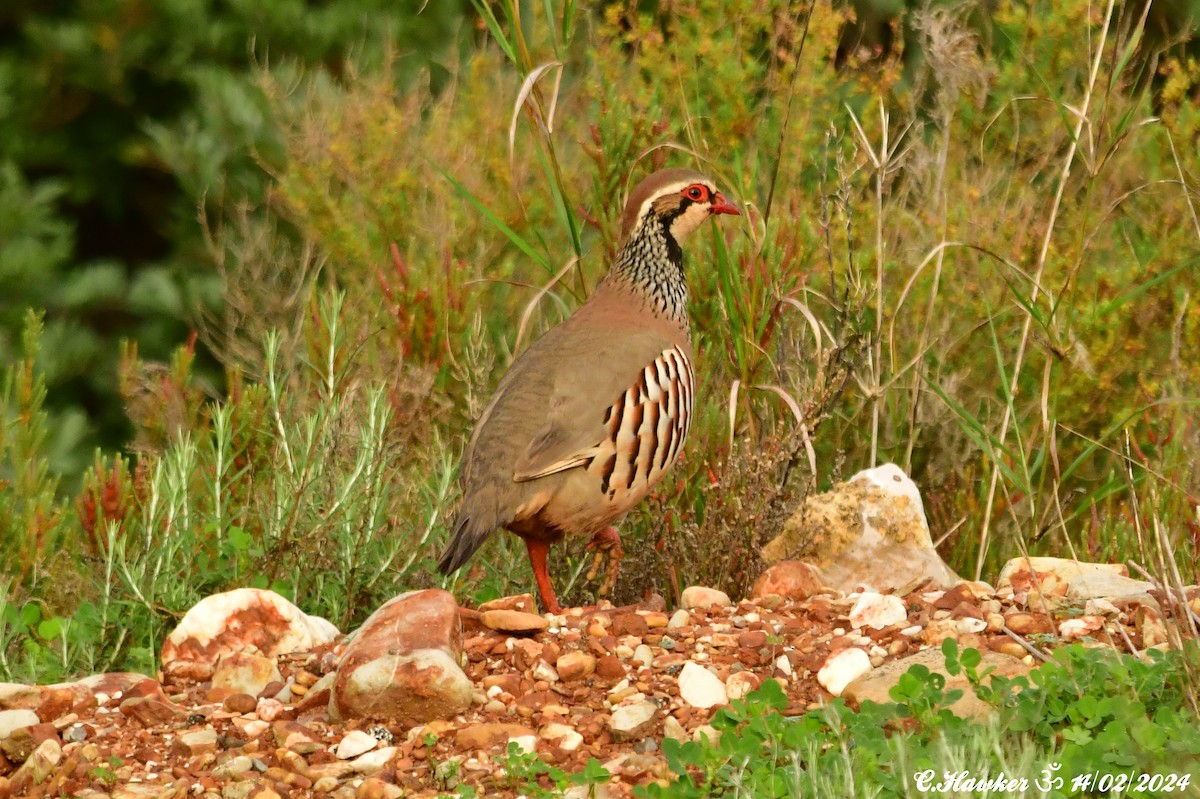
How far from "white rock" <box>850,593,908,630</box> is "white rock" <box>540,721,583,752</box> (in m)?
0.86

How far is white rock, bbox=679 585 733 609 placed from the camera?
4412mm

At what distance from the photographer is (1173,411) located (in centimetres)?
587

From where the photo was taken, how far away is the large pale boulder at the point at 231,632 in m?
4.16

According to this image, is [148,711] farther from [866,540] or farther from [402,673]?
[866,540]

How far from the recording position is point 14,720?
374cm

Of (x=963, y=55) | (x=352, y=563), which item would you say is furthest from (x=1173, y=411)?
(x=352, y=563)

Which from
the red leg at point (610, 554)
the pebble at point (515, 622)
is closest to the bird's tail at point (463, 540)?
the pebble at point (515, 622)

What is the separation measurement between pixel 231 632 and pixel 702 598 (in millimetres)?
1214

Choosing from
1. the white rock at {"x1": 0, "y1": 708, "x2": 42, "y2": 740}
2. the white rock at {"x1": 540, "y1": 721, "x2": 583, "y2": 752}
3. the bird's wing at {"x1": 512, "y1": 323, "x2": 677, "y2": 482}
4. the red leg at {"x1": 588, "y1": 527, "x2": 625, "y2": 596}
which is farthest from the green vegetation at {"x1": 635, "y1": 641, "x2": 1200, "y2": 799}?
the white rock at {"x1": 0, "y1": 708, "x2": 42, "y2": 740}

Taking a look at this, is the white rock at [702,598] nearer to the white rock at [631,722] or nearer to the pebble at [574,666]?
the pebble at [574,666]

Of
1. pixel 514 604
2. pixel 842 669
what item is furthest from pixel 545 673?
pixel 842 669

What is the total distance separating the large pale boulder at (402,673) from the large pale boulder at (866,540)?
4.22 ft

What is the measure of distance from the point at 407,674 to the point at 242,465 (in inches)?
76.5

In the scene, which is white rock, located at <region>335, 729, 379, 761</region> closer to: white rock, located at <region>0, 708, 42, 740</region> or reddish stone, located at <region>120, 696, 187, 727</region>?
reddish stone, located at <region>120, 696, 187, 727</region>
